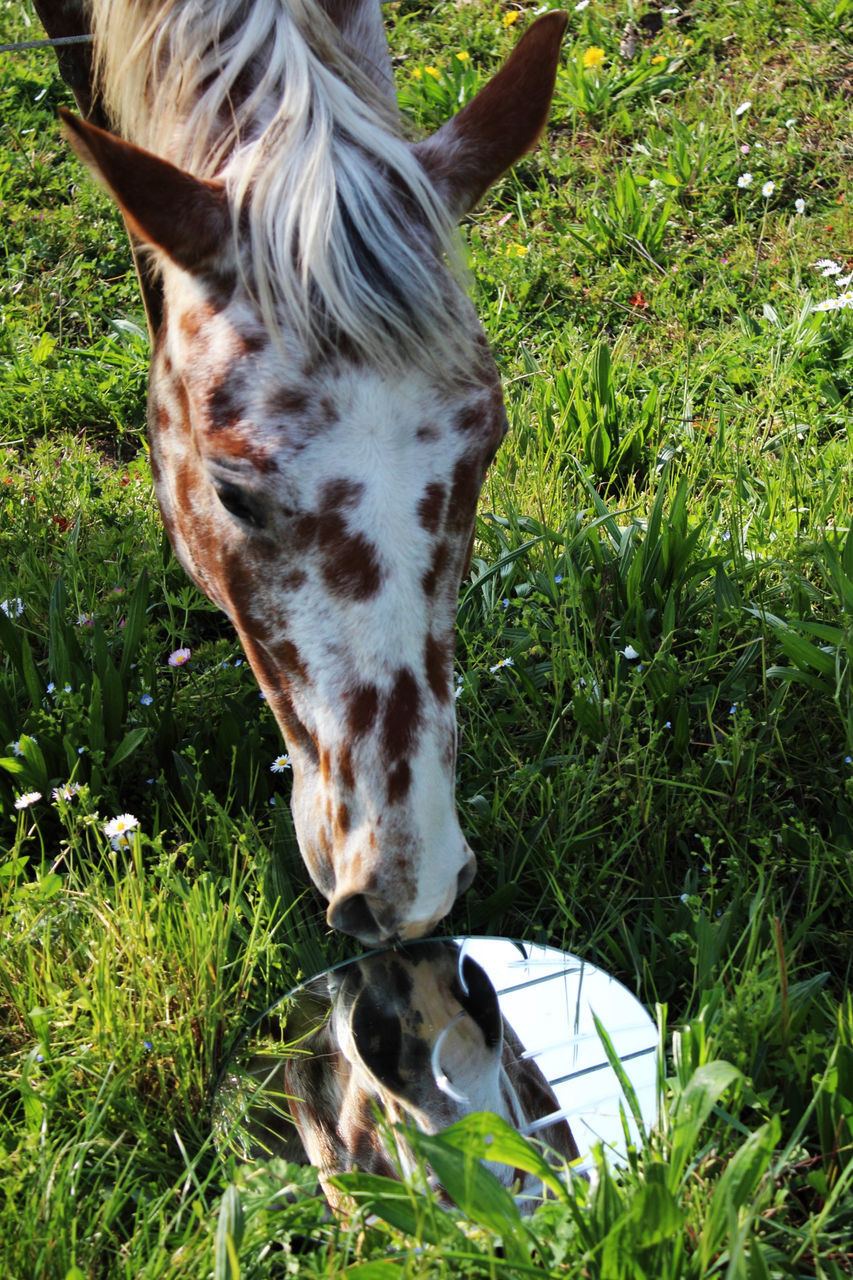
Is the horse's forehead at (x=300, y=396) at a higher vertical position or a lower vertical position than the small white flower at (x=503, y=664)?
higher

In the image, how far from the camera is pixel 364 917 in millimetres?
1604

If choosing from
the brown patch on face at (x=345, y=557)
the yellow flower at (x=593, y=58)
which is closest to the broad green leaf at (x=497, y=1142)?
the brown patch on face at (x=345, y=557)

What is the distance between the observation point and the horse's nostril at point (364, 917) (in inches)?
61.8

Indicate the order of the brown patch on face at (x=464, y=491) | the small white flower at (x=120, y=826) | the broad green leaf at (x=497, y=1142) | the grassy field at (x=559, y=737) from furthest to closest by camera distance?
the small white flower at (x=120, y=826) → the brown patch on face at (x=464, y=491) → the grassy field at (x=559, y=737) → the broad green leaf at (x=497, y=1142)

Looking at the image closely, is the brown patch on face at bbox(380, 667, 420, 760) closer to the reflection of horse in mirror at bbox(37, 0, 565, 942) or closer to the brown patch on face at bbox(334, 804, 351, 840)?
the reflection of horse in mirror at bbox(37, 0, 565, 942)

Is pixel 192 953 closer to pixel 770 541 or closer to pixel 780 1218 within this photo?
pixel 780 1218

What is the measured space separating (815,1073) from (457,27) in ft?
17.9

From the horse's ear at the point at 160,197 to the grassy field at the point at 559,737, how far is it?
1.05 metres

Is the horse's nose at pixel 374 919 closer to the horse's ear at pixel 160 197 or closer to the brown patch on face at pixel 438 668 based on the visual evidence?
the brown patch on face at pixel 438 668

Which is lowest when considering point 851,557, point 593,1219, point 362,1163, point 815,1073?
point 362,1163

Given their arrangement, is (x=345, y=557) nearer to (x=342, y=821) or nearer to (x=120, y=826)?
(x=342, y=821)

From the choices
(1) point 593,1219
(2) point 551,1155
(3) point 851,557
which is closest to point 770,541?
(3) point 851,557

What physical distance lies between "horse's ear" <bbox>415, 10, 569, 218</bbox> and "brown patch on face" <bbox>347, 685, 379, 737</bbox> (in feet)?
3.04

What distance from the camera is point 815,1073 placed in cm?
168
